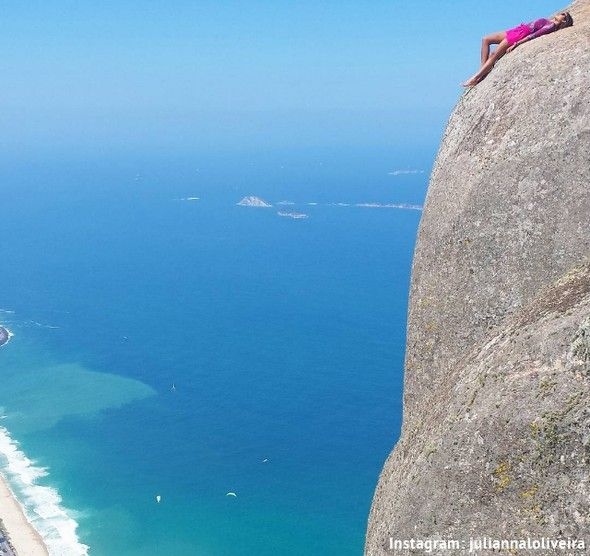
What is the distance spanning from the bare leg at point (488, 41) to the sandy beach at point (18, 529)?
47.0 m

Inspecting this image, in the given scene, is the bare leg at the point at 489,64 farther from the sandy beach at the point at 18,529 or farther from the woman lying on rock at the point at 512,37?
the sandy beach at the point at 18,529

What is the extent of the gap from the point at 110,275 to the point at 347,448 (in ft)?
288

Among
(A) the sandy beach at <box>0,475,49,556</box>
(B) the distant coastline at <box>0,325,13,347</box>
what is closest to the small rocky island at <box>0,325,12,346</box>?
(B) the distant coastline at <box>0,325,13,347</box>

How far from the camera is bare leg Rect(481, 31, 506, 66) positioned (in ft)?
32.8

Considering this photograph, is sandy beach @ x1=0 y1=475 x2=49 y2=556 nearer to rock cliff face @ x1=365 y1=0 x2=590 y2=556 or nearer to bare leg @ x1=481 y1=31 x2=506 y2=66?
rock cliff face @ x1=365 y1=0 x2=590 y2=556

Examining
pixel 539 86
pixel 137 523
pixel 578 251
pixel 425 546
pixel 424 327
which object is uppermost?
pixel 539 86

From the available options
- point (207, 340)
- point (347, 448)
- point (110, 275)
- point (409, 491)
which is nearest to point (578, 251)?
point (409, 491)

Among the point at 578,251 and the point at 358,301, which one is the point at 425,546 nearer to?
the point at 578,251

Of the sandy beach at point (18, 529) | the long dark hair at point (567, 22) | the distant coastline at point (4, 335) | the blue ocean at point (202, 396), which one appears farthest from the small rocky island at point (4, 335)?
the long dark hair at point (567, 22)

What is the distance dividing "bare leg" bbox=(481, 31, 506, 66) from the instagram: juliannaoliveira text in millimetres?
6681

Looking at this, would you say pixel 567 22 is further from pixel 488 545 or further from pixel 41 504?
pixel 41 504

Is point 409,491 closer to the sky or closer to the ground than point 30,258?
closer to the sky

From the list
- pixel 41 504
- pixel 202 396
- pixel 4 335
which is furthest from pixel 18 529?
pixel 4 335

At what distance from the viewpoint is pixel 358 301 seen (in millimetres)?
116812
